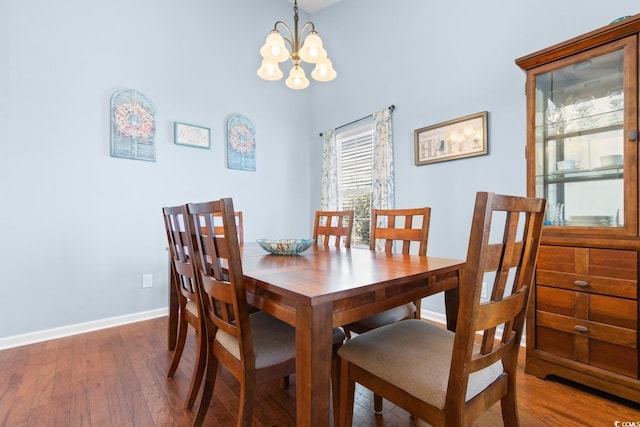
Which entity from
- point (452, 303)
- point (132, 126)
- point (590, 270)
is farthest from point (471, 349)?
point (132, 126)

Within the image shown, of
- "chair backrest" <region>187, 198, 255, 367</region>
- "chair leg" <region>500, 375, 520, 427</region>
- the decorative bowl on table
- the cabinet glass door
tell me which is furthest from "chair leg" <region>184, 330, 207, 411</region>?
the cabinet glass door

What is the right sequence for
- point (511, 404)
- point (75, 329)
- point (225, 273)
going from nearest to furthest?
point (511, 404), point (225, 273), point (75, 329)

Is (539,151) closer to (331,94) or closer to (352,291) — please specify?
(352,291)

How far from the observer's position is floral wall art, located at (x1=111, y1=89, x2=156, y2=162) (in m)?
2.75

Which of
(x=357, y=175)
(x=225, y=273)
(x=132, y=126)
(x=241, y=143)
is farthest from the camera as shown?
(x=357, y=175)

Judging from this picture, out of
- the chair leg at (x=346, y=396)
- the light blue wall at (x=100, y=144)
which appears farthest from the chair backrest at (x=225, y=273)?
the light blue wall at (x=100, y=144)

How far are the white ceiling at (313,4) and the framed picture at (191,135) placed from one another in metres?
2.07

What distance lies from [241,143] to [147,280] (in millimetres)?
1709

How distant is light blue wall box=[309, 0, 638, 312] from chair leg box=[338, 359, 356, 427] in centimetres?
182

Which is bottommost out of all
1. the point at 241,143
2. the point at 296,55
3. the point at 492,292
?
the point at 492,292

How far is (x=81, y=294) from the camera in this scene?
2.62 meters

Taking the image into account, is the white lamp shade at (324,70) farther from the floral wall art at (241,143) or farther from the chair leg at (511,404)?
the chair leg at (511,404)

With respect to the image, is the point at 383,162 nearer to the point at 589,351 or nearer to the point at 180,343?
the point at 589,351

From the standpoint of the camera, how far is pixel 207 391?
1.37 meters
